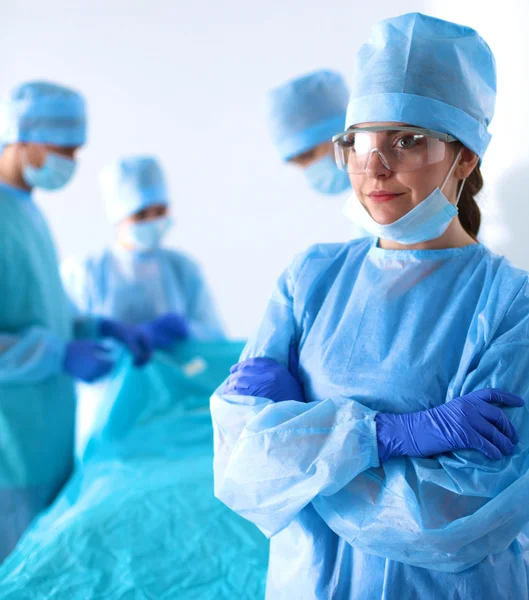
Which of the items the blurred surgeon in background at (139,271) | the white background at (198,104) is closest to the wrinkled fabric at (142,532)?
the blurred surgeon in background at (139,271)

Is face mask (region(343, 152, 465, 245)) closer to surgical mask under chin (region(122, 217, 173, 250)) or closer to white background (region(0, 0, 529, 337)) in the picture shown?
surgical mask under chin (region(122, 217, 173, 250))

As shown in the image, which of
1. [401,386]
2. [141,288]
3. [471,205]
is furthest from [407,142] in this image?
[141,288]

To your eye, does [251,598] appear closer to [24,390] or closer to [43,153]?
[24,390]

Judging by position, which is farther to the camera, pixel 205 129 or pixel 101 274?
pixel 205 129

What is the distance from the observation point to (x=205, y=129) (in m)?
3.75

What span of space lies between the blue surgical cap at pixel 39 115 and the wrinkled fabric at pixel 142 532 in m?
1.00

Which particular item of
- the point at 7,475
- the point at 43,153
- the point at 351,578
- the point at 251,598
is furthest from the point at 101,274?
the point at 351,578

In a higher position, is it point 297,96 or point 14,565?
point 297,96

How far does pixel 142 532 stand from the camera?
166 cm

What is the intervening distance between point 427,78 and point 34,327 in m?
1.64

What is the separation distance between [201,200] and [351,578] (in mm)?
2923

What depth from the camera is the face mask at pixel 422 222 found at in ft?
3.80

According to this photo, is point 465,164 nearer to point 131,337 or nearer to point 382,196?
point 382,196

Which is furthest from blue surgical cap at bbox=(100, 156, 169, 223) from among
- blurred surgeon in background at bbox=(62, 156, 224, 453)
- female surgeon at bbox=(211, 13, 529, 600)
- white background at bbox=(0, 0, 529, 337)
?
female surgeon at bbox=(211, 13, 529, 600)
